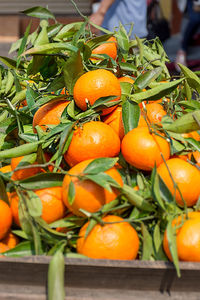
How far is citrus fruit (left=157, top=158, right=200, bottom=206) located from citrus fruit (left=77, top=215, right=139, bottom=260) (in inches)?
4.7

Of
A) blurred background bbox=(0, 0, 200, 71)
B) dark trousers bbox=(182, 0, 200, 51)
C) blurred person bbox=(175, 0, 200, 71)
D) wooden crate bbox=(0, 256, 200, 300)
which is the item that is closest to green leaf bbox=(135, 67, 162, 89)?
wooden crate bbox=(0, 256, 200, 300)

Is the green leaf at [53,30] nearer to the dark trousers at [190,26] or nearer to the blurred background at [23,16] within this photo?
the blurred background at [23,16]

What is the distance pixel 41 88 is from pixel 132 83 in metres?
0.28

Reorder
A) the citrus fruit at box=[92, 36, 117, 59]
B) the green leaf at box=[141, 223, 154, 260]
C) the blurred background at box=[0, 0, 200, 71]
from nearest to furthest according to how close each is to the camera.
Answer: the green leaf at box=[141, 223, 154, 260], the citrus fruit at box=[92, 36, 117, 59], the blurred background at box=[0, 0, 200, 71]

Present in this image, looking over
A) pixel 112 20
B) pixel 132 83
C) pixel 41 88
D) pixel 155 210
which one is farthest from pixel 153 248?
pixel 112 20

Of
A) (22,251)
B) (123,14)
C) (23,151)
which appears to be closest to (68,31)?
(23,151)

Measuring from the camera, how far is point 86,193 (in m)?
0.74

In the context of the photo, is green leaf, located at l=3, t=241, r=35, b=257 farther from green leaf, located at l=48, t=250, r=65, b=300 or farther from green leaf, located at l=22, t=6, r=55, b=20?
green leaf, located at l=22, t=6, r=55, b=20

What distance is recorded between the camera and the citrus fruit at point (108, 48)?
1136 millimetres

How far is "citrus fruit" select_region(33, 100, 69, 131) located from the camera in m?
0.93

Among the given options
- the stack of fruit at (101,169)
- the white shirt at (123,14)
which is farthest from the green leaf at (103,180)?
the white shirt at (123,14)

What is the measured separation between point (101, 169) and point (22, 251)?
0.21 meters

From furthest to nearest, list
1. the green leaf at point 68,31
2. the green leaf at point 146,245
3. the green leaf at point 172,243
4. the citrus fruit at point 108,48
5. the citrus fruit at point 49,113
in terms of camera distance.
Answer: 1. the green leaf at point 68,31
2. the citrus fruit at point 108,48
3. the citrus fruit at point 49,113
4. the green leaf at point 146,245
5. the green leaf at point 172,243

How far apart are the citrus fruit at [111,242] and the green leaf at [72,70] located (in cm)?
39
